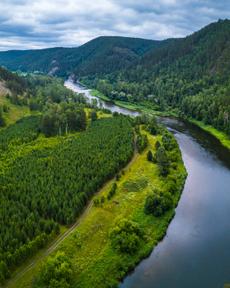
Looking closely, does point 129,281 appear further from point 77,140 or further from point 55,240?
point 77,140

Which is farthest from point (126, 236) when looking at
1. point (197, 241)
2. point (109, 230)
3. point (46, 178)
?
point (46, 178)

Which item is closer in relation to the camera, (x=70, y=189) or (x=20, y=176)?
(x=70, y=189)

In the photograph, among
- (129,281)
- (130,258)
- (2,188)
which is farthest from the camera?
(2,188)

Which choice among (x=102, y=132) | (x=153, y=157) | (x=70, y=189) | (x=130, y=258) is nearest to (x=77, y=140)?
(x=102, y=132)

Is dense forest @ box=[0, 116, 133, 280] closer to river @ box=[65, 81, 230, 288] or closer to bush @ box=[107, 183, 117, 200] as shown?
bush @ box=[107, 183, 117, 200]

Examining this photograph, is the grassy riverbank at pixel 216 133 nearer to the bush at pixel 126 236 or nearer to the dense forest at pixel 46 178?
the dense forest at pixel 46 178

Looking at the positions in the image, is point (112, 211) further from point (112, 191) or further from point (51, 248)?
point (51, 248)
